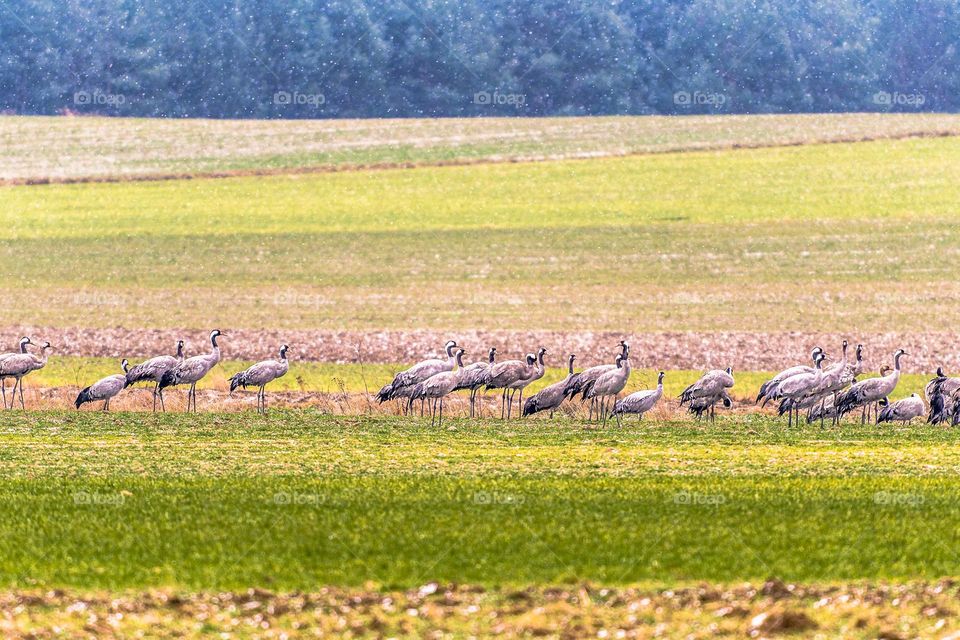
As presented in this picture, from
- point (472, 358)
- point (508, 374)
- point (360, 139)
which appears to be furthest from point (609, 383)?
point (360, 139)

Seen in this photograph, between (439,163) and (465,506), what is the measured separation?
58.2 m

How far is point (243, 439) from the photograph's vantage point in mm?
28266

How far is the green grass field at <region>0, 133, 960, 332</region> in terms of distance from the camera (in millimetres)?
52344

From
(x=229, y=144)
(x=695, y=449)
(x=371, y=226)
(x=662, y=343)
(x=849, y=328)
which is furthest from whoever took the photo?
(x=229, y=144)

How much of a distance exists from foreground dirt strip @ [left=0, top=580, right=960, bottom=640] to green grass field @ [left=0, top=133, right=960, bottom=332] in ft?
111

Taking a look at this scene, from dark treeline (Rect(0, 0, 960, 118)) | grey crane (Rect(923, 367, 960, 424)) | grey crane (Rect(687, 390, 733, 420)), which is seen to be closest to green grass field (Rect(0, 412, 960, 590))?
grey crane (Rect(923, 367, 960, 424))

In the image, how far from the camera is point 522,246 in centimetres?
6162

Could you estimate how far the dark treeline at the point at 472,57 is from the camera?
101m

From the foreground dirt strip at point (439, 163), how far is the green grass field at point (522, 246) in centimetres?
121

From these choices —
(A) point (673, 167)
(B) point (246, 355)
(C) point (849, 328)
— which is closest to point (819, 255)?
(C) point (849, 328)

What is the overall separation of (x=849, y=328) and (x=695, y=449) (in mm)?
24119

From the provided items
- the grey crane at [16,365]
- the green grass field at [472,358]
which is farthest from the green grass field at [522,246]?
the grey crane at [16,365]

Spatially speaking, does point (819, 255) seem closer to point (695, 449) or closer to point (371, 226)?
point (371, 226)

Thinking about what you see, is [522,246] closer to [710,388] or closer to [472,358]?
[472,358]
